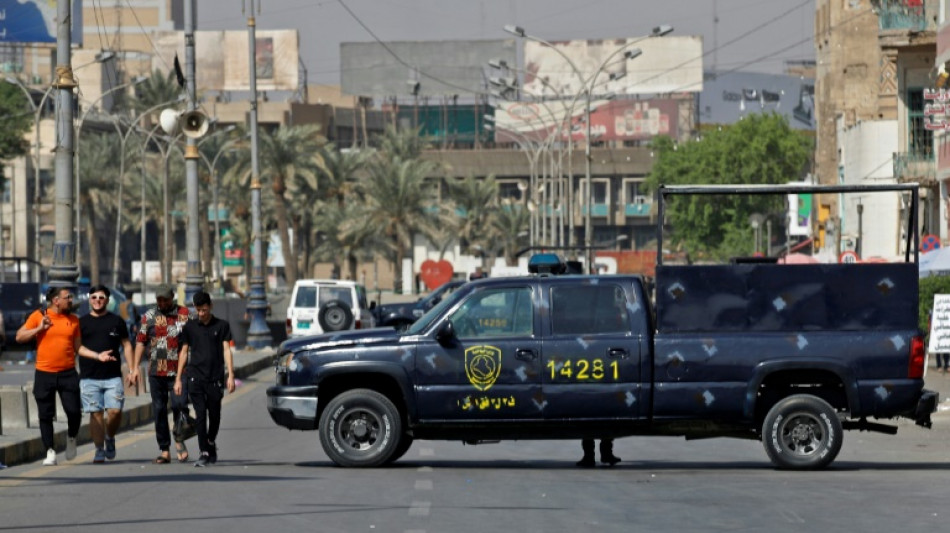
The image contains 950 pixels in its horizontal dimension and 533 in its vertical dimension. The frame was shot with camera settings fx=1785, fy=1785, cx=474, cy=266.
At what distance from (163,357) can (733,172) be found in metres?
101

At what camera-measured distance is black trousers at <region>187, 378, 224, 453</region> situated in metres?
16.8

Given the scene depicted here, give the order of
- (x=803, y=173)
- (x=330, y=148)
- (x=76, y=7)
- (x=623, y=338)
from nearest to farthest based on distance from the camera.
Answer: (x=623, y=338) → (x=76, y=7) → (x=330, y=148) → (x=803, y=173)

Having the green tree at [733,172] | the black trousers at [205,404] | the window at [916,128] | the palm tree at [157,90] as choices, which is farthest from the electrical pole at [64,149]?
the green tree at [733,172]

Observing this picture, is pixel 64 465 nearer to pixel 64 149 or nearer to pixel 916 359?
pixel 64 149

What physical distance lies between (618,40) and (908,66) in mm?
92140

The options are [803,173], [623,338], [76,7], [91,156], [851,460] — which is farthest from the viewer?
[803,173]

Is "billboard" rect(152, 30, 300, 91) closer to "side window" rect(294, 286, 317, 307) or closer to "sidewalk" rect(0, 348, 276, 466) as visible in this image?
"side window" rect(294, 286, 317, 307)

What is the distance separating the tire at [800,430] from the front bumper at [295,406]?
4.16m

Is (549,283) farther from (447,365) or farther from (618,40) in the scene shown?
(618,40)

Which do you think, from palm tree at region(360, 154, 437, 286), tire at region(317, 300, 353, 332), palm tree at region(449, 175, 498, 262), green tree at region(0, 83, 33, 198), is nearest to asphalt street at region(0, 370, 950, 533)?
tire at region(317, 300, 353, 332)

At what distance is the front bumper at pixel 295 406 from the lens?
54.4ft

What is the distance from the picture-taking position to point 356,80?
152 meters

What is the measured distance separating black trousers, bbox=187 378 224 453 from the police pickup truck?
2.32 ft

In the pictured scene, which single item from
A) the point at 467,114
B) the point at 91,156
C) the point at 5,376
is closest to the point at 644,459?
the point at 5,376
